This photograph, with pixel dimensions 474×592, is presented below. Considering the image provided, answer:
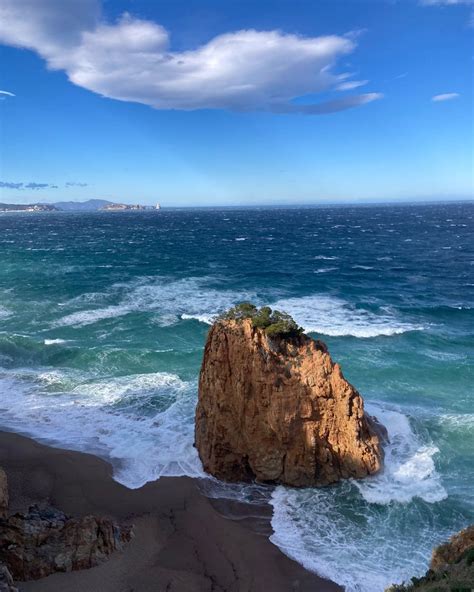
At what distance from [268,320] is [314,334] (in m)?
19.1

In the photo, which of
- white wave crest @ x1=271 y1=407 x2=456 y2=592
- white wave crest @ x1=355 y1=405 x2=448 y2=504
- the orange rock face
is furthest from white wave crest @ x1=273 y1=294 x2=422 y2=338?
the orange rock face

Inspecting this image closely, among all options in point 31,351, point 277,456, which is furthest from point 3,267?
point 277,456

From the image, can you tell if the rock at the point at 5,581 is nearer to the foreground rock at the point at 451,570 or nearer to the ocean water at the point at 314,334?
the ocean water at the point at 314,334

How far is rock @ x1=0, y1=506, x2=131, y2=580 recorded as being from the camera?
619 inches

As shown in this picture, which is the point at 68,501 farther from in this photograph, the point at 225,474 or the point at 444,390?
the point at 444,390

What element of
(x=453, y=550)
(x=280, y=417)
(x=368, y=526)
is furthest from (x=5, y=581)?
(x=453, y=550)

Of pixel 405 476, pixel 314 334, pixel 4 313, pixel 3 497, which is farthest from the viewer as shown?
pixel 4 313

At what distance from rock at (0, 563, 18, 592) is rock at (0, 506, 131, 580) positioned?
3.68 ft

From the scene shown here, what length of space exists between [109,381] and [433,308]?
109 ft

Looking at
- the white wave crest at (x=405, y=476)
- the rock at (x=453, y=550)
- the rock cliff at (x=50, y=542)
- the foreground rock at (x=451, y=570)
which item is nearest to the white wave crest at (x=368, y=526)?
the white wave crest at (x=405, y=476)

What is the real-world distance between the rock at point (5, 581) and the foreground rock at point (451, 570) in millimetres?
10800

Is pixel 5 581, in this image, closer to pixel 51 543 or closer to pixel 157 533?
pixel 51 543

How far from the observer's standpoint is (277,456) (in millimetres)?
21469

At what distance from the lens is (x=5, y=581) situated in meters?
14.1
